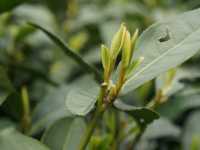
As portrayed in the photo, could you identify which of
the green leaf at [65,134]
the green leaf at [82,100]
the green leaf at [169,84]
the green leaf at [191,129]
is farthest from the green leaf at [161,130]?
the green leaf at [82,100]

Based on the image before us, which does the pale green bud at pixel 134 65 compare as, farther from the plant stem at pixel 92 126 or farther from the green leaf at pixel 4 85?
the green leaf at pixel 4 85

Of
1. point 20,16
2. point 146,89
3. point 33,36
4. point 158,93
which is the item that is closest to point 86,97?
point 158,93

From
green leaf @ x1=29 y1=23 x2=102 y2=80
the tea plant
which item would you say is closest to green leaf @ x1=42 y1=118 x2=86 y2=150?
the tea plant

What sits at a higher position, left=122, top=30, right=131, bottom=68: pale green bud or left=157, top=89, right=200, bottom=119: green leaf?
left=122, top=30, right=131, bottom=68: pale green bud

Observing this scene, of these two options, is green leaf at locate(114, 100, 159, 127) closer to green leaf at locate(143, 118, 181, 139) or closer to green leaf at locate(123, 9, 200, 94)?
green leaf at locate(123, 9, 200, 94)

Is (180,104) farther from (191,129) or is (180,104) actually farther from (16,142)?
(16,142)

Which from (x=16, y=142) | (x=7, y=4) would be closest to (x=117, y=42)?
(x=16, y=142)
